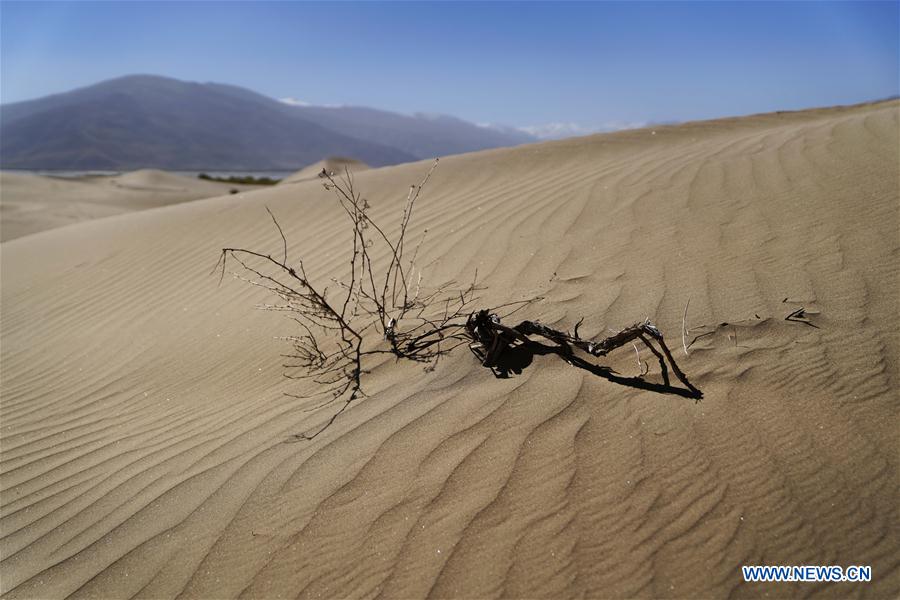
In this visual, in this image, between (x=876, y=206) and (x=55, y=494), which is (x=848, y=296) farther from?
(x=55, y=494)

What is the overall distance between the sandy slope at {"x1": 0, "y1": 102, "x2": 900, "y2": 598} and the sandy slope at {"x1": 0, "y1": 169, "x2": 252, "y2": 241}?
35.9 ft

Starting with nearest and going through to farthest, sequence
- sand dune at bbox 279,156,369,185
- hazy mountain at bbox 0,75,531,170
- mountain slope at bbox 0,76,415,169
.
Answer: sand dune at bbox 279,156,369,185, hazy mountain at bbox 0,75,531,170, mountain slope at bbox 0,76,415,169

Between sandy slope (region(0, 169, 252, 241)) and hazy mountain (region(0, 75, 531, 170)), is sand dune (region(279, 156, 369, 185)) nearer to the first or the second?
sandy slope (region(0, 169, 252, 241))

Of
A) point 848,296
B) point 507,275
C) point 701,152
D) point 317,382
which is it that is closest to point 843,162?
point 701,152

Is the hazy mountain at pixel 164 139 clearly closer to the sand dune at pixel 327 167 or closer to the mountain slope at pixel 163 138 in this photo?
the mountain slope at pixel 163 138

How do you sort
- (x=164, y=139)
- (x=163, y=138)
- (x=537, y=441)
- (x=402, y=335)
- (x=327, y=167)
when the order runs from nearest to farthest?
(x=537, y=441), (x=402, y=335), (x=327, y=167), (x=164, y=139), (x=163, y=138)

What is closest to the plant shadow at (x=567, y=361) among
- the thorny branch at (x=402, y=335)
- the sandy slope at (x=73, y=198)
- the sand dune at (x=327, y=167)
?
the thorny branch at (x=402, y=335)

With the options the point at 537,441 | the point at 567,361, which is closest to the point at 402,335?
the point at 567,361

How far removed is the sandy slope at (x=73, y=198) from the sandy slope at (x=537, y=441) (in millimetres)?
10944

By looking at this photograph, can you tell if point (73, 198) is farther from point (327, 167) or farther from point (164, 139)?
point (164, 139)

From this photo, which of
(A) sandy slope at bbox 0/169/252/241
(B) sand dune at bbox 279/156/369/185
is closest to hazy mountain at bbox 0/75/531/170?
(A) sandy slope at bbox 0/169/252/241

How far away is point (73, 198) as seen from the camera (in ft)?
59.6

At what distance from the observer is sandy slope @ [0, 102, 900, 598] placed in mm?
1620

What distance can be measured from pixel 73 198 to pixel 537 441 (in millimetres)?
20514
